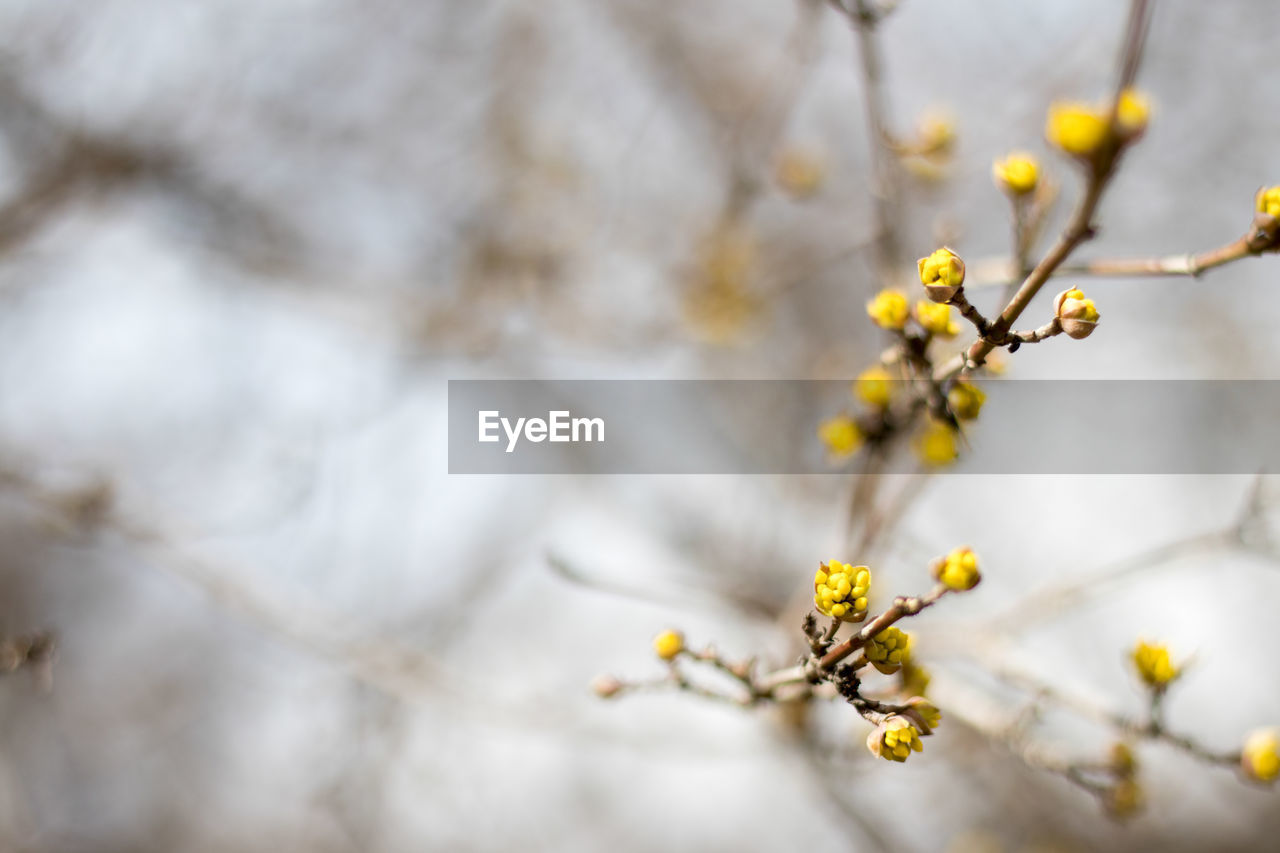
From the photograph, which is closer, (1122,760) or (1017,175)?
(1017,175)

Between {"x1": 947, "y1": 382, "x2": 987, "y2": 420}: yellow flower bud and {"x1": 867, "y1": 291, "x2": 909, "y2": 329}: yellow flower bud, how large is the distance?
6.4 inches

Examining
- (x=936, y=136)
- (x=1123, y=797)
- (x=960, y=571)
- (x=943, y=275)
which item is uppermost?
(x=936, y=136)

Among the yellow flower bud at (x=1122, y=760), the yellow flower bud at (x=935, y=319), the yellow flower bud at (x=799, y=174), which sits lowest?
the yellow flower bud at (x=1122, y=760)

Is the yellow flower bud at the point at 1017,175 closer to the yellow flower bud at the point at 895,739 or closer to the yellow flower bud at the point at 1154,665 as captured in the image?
the yellow flower bud at the point at 895,739

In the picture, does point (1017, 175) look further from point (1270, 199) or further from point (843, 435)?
point (843, 435)

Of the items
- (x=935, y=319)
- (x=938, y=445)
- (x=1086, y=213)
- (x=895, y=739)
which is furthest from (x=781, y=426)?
(x=1086, y=213)

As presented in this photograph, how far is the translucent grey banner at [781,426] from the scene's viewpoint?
502 cm

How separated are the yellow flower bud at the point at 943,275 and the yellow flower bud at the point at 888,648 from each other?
507 mm

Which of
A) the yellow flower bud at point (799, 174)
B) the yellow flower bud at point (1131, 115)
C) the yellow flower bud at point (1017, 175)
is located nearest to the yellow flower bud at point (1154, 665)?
the yellow flower bud at point (1017, 175)

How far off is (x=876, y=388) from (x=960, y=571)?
0.54 meters

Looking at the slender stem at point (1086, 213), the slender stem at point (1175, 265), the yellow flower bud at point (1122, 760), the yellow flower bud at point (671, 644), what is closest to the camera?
the slender stem at point (1086, 213)

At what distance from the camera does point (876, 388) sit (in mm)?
1693

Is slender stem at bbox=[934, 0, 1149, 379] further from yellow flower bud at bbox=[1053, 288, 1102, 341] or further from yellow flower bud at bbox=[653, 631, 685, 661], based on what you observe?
yellow flower bud at bbox=[653, 631, 685, 661]

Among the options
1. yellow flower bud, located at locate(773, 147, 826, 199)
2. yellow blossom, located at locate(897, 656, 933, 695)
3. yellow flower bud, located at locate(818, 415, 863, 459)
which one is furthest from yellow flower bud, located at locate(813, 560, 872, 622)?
yellow flower bud, located at locate(773, 147, 826, 199)
